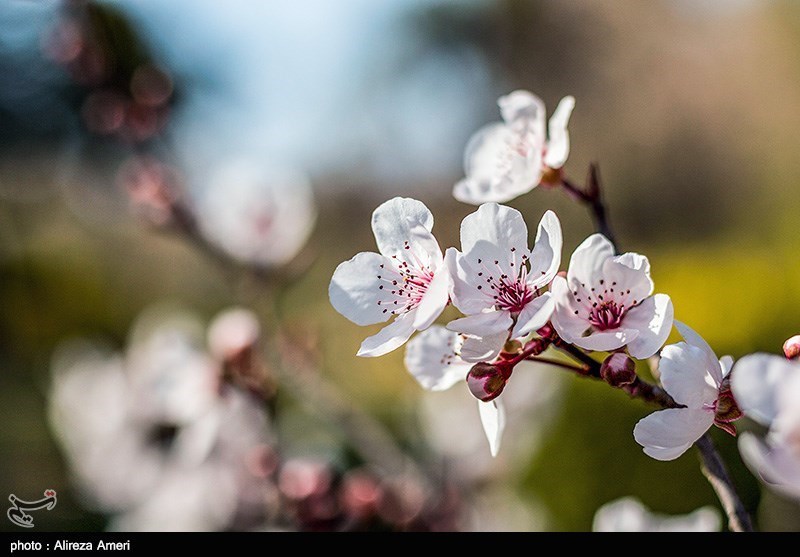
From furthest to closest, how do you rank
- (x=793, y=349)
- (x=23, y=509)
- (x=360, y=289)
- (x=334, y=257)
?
(x=334, y=257), (x=23, y=509), (x=360, y=289), (x=793, y=349)

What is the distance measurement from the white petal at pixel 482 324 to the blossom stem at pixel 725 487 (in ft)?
0.81

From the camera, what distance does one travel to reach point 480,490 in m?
2.24

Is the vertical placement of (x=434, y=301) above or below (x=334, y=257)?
above

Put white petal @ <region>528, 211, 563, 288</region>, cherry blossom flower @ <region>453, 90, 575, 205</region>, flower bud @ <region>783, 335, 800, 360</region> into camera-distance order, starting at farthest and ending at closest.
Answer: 1. cherry blossom flower @ <region>453, 90, 575, 205</region>
2. white petal @ <region>528, 211, 563, 288</region>
3. flower bud @ <region>783, 335, 800, 360</region>

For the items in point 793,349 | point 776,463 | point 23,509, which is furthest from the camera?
point 23,509

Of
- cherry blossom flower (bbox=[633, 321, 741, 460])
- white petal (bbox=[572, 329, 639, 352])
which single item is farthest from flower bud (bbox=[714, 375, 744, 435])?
white petal (bbox=[572, 329, 639, 352])

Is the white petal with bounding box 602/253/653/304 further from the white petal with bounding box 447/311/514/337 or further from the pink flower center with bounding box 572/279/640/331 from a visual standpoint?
the white petal with bounding box 447/311/514/337

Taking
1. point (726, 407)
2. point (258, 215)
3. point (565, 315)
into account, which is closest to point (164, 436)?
point (258, 215)

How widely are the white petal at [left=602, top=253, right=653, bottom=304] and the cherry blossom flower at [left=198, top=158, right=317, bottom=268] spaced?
5.08ft

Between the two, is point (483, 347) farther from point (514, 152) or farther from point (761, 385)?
point (514, 152)

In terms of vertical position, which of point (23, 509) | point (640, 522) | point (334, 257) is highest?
point (640, 522)

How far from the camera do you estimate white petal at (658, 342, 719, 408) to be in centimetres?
69

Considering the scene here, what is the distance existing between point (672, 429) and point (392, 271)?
388 mm

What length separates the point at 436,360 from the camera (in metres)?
0.87
